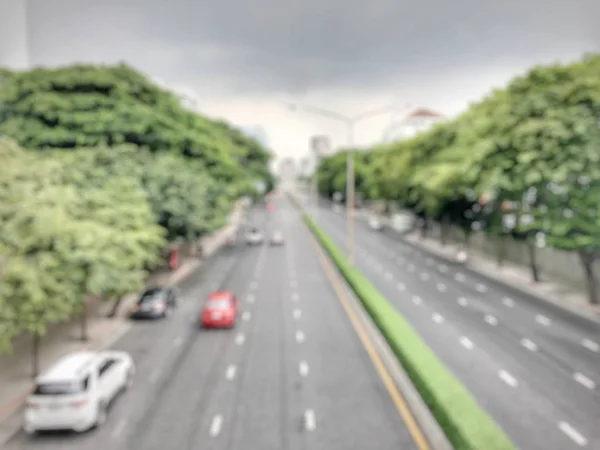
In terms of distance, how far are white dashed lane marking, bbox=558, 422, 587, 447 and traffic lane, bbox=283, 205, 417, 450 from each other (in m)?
3.78

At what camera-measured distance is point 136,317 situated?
26609 millimetres

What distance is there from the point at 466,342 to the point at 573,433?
26.7 ft

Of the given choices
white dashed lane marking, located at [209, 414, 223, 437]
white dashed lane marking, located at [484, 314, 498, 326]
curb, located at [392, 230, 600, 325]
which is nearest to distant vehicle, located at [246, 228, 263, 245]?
curb, located at [392, 230, 600, 325]

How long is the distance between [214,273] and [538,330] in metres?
22.5

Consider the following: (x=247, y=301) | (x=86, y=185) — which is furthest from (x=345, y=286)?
(x=86, y=185)

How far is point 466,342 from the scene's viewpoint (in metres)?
22.1

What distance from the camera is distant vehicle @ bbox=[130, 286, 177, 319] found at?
26.6 m

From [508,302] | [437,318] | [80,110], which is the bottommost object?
[508,302]

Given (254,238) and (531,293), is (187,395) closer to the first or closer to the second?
(531,293)

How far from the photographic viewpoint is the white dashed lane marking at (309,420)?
14.3 meters

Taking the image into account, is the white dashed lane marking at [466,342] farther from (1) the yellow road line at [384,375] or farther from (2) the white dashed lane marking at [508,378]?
(1) the yellow road line at [384,375]

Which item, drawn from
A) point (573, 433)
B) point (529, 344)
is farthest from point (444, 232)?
point (573, 433)

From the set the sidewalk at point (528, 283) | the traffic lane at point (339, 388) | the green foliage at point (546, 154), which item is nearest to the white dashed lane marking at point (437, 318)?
the traffic lane at point (339, 388)

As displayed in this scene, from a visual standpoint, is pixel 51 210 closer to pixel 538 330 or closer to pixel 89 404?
pixel 89 404
